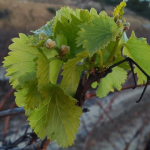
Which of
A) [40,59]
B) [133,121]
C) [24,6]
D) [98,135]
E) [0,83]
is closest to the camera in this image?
[40,59]

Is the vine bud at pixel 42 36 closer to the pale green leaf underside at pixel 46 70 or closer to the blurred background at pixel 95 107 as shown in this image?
the pale green leaf underside at pixel 46 70

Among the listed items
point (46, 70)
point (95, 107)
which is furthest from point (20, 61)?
point (95, 107)

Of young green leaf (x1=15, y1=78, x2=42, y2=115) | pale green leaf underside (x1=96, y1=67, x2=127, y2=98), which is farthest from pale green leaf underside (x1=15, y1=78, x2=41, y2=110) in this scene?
pale green leaf underside (x1=96, y1=67, x2=127, y2=98)

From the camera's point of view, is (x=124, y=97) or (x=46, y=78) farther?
(x=124, y=97)

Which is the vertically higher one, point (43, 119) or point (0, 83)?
point (43, 119)

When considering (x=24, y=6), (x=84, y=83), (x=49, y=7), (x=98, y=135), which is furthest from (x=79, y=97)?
(x=49, y=7)

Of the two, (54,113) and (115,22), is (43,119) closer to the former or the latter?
(54,113)

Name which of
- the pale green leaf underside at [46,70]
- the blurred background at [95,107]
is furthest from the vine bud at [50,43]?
the blurred background at [95,107]

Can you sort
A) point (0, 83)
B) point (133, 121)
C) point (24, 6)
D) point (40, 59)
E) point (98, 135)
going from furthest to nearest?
point (24, 6) → point (0, 83) → point (133, 121) → point (98, 135) → point (40, 59)
